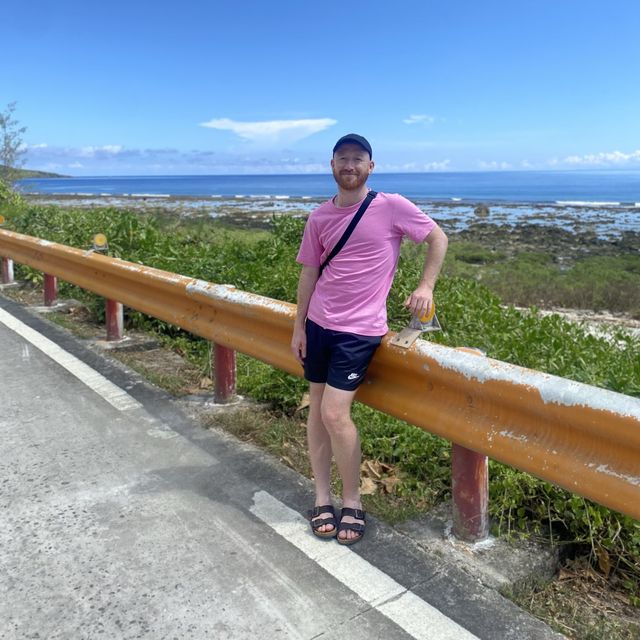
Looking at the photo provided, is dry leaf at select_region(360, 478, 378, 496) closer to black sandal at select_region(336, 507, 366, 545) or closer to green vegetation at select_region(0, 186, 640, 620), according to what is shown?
green vegetation at select_region(0, 186, 640, 620)

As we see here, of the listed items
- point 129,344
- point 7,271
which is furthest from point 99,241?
point 7,271

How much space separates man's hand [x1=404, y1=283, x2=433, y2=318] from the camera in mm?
2869

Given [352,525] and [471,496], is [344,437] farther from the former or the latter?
[471,496]

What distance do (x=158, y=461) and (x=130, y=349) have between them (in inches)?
94.0

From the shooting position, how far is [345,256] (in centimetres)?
296

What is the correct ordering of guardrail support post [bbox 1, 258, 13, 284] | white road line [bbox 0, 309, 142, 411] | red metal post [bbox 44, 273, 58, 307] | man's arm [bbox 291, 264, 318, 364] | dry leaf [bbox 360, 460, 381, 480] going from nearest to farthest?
1. man's arm [bbox 291, 264, 318, 364]
2. dry leaf [bbox 360, 460, 381, 480]
3. white road line [bbox 0, 309, 142, 411]
4. red metal post [bbox 44, 273, 58, 307]
5. guardrail support post [bbox 1, 258, 13, 284]

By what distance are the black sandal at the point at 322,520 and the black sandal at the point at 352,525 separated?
0.12 ft

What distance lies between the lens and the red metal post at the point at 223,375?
Result: 4645 millimetres

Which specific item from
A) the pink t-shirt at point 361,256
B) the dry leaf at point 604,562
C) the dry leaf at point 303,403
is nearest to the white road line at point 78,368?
the dry leaf at point 303,403

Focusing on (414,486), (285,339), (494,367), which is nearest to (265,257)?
(285,339)

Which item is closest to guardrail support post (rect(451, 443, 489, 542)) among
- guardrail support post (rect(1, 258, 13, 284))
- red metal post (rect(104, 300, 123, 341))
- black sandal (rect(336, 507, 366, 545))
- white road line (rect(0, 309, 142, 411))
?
black sandal (rect(336, 507, 366, 545))

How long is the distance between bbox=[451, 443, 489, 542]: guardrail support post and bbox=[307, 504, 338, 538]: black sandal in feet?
1.76

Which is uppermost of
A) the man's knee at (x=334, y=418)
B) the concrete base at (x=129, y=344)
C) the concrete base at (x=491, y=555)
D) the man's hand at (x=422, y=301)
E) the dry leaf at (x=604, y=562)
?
the man's hand at (x=422, y=301)

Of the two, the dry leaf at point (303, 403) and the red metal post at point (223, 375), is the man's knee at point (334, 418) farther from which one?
the red metal post at point (223, 375)
